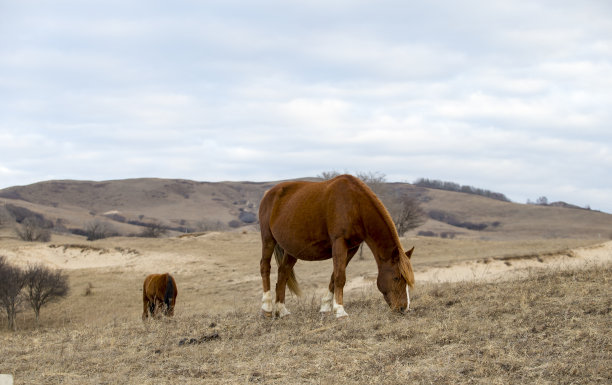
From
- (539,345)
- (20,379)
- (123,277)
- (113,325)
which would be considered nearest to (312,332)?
(539,345)

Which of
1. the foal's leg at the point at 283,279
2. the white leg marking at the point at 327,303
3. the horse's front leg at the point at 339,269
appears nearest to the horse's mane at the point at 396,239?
the horse's front leg at the point at 339,269

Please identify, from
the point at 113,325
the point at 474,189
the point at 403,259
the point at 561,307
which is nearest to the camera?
the point at 561,307

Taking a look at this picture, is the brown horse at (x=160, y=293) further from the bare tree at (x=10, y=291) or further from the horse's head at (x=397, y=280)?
the bare tree at (x=10, y=291)

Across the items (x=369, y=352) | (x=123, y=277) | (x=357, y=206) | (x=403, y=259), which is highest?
(x=357, y=206)

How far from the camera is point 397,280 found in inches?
330

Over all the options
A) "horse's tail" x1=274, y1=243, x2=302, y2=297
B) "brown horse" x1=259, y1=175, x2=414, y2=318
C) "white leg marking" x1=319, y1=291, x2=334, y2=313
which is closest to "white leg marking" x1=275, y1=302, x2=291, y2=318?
"brown horse" x1=259, y1=175, x2=414, y2=318

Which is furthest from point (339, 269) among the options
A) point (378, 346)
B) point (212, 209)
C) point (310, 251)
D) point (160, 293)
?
point (212, 209)

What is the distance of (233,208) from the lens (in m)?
133

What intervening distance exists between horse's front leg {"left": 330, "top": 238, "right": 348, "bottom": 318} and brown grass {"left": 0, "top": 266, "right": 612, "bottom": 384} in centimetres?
39

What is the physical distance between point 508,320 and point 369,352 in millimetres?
2037

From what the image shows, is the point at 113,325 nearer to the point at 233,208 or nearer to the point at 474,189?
the point at 233,208

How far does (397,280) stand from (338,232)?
3.97ft

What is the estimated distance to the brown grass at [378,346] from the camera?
5.25 m

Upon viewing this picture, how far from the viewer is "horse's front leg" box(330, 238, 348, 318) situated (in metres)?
8.54
